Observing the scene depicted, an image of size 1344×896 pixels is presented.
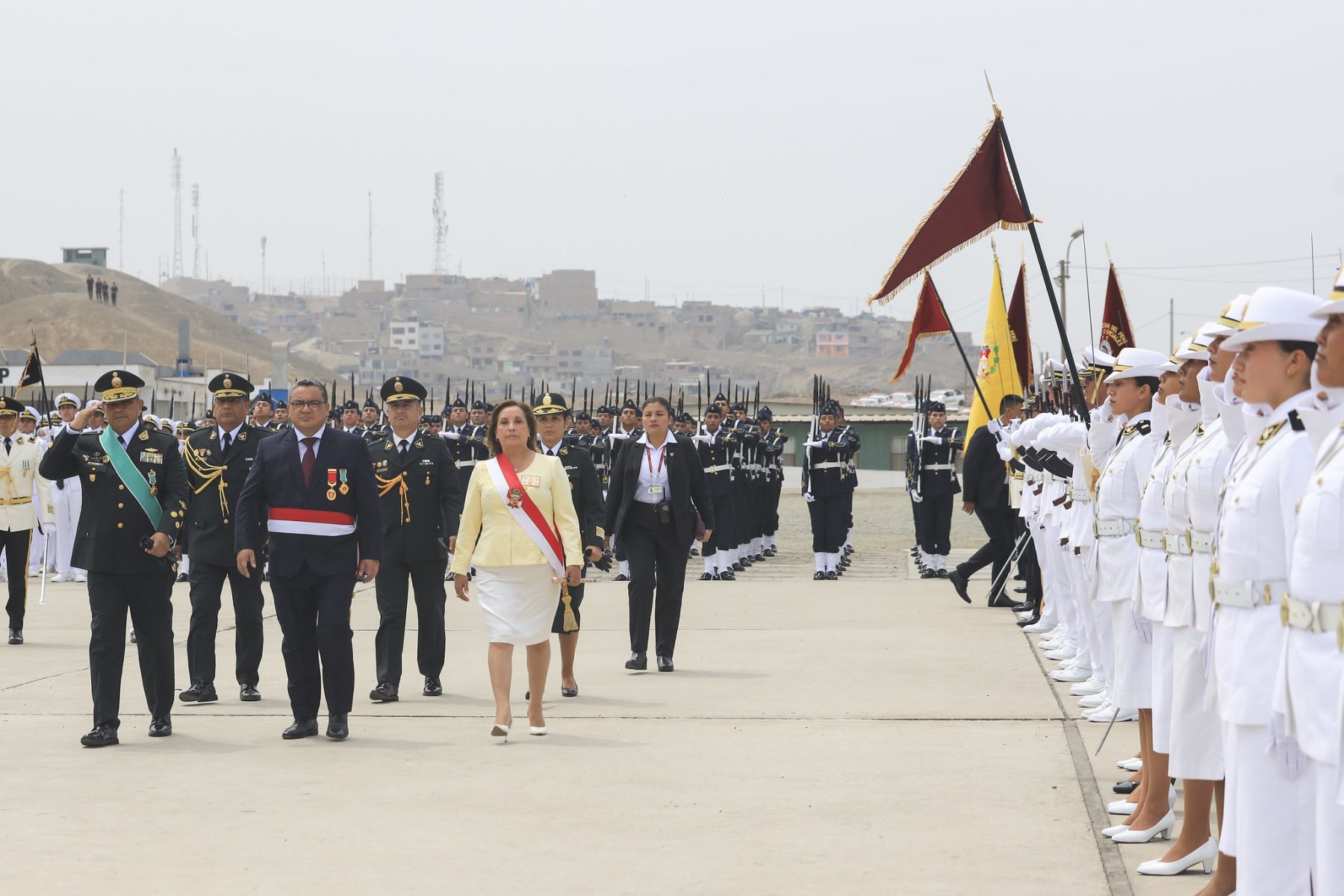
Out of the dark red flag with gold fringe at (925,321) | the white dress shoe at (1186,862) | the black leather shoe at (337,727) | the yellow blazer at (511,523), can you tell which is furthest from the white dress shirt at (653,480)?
the dark red flag with gold fringe at (925,321)

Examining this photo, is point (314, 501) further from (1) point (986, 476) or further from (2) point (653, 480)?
(1) point (986, 476)

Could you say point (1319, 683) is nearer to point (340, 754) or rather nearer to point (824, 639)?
point (340, 754)

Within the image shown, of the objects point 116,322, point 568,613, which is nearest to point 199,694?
point 568,613

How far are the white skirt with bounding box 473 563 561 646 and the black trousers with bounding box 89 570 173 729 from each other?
1.70 m

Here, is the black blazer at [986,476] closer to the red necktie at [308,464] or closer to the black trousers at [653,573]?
the black trousers at [653,573]

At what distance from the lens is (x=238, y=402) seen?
10.4m

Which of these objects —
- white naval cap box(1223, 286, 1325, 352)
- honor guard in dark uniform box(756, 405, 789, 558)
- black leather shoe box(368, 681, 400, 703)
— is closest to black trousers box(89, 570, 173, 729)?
black leather shoe box(368, 681, 400, 703)

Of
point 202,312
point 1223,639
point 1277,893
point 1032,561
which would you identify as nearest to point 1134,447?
point 1223,639

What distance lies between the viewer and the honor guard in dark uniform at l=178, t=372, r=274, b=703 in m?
10.2

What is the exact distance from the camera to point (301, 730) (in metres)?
8.83

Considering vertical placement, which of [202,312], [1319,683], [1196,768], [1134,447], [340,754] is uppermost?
[202,312]

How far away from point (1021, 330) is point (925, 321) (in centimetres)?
123

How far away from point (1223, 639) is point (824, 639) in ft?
27.8

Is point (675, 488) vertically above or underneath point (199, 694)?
above
